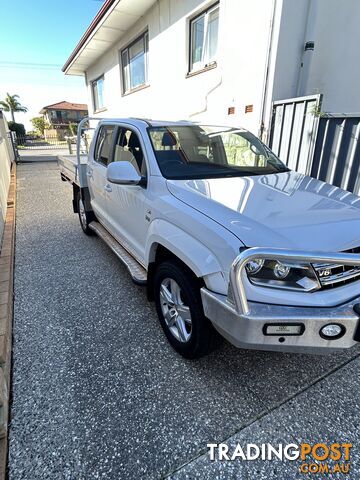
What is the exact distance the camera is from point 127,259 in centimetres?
327

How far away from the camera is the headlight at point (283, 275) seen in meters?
1.73

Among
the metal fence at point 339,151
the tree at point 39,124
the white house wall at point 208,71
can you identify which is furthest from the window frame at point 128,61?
the tree at point 39,124

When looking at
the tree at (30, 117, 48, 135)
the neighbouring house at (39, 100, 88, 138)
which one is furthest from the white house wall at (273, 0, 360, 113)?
the tree at (30, 117, 48, 135)

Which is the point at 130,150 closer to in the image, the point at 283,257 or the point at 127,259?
the point at 127,259

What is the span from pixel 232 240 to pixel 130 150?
203 cm

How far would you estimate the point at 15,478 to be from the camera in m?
1.60

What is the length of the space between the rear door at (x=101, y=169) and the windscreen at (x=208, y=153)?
39.5 inches

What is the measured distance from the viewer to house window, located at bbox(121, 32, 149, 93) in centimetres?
930

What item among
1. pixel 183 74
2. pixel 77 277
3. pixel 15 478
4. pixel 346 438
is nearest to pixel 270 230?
pixel 346 438

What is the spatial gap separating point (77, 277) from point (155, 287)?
63.4 inches

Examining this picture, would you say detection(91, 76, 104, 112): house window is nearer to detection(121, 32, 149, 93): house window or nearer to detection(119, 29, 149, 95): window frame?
detection(119, 29, 149, 95): window frame

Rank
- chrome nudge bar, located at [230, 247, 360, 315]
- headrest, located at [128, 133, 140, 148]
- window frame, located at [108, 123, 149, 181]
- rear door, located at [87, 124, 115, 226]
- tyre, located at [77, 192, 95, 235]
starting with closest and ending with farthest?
Result: chrome nudge bar, located at [230, 247, 360, 315] → window frame, located at [108, 123, 149, 181] → headrest, located at [128, 133, 140, 148] → rear door, located at [87, 124, 115, 226] → tyre, located at [77, 192, 95, 235]

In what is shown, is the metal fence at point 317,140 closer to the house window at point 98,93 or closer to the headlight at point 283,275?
the headlight at point 283,275

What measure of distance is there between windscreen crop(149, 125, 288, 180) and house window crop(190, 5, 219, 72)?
4014 mm
